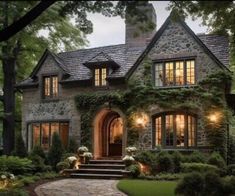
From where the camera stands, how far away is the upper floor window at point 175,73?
22.0m

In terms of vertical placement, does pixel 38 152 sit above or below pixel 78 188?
above

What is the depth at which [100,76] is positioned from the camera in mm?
24609

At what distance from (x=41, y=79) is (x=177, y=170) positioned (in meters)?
10.9

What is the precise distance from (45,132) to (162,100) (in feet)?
26.7

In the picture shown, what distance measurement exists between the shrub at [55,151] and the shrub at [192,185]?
12.0 m

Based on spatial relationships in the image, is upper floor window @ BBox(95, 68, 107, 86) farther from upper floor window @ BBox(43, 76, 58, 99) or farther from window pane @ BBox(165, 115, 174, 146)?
window pane @ BBox(165, 115, 174, 146)

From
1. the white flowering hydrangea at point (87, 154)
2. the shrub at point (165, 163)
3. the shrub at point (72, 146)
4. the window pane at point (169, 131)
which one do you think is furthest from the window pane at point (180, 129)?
the shrub at point (72, 146)

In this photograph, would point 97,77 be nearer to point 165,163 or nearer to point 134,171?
point 165,163

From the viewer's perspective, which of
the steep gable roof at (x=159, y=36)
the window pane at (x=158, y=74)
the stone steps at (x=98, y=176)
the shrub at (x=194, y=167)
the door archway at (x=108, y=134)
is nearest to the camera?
the shrub at (x=194, y=167)

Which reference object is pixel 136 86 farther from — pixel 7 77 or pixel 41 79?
pixel 7 77

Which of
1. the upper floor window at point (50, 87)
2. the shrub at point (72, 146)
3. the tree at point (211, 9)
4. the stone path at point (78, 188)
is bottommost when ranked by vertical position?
the stone path at point (78, 188)

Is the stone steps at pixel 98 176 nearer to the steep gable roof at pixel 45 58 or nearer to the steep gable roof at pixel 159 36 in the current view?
the steep gable roof at pixel 159 36

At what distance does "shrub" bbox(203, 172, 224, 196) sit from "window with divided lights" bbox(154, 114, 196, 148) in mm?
9511

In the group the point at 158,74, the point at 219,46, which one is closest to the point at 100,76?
the point at 158,74
